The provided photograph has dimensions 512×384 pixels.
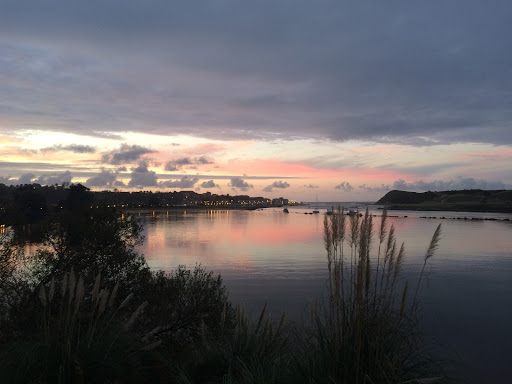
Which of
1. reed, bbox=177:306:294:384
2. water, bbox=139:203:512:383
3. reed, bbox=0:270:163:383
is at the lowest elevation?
water, bbox=139:203:512:383

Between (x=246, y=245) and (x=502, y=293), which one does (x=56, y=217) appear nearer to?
(x=502, y=293)

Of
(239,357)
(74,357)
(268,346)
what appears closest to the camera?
(74,357)

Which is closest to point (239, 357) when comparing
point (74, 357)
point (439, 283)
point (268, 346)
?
point (268, 346)

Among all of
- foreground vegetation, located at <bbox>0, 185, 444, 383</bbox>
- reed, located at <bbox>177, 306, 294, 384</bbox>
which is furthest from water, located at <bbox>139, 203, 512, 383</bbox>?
foreground vegetation, located at <bbox>0, 185, 444, 383</bbox>

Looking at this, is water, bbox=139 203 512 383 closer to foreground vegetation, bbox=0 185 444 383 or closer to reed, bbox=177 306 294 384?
reed, bbox=177 306 294 384

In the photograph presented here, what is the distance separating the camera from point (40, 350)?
15.4 feet

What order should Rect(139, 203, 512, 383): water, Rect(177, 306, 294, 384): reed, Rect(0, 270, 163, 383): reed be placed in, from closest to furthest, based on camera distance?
Rect(0, 270, 163, 383): reed → Rect(177, 306, 294, 384): reed → Rect(139, 203, 512, 383): water

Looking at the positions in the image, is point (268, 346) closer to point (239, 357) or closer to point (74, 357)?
point (239, 357)

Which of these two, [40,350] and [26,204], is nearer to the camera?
[40,350]

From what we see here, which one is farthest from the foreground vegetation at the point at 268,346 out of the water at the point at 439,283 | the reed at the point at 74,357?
the water at the point at 439,283

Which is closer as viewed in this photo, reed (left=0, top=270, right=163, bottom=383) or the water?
reed (left=0, top=270, right=163, bottom=383)

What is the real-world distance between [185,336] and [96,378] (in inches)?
273

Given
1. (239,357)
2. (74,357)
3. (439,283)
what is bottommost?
(439,283)

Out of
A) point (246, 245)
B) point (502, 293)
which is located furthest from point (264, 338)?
point (246, 245)
